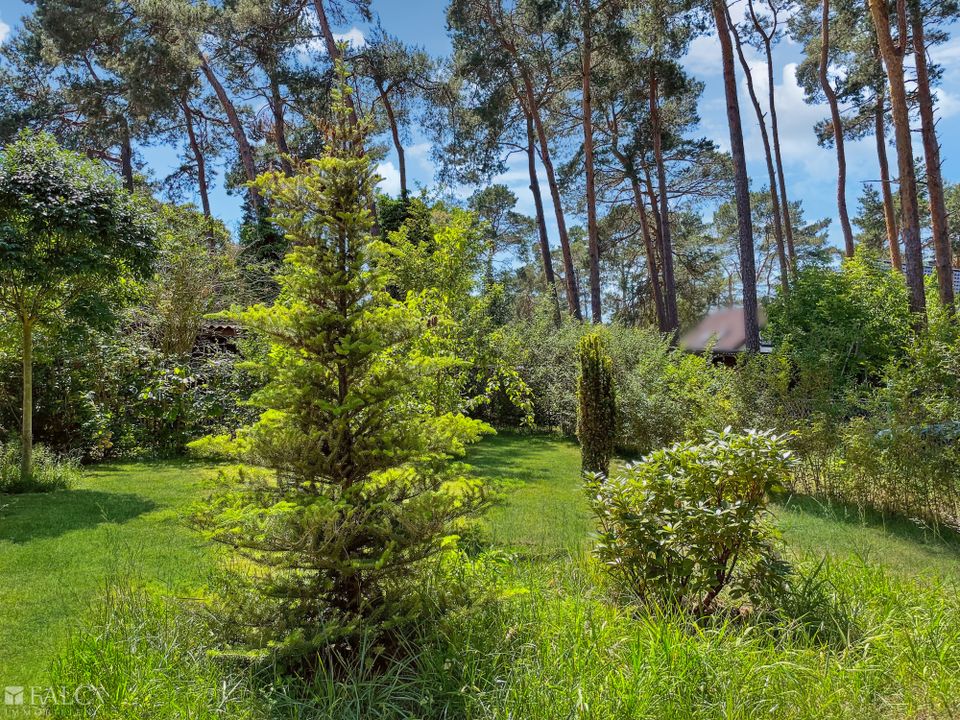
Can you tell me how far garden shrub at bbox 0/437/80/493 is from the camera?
23.3ft

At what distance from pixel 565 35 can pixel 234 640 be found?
17571 mm

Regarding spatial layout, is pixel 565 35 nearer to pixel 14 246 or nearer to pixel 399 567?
pixel 14 246

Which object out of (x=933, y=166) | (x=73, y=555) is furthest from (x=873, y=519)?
(x=933, y=166)

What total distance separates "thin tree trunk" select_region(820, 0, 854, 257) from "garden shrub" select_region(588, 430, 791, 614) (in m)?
17.8

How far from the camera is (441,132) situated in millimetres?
19766

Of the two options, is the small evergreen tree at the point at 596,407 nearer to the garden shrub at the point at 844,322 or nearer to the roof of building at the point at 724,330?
the garden shrub at the point at 844,322

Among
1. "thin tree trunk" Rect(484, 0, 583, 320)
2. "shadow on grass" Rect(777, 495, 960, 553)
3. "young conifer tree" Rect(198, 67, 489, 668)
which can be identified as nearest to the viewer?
"young conifer tree" Rect(198, 67, 489, 668)

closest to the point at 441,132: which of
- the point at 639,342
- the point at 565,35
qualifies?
the point at 565,35

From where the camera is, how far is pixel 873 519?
6254mm

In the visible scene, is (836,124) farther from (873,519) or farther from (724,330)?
(873,519)

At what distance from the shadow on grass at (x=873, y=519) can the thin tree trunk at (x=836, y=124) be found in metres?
14.4

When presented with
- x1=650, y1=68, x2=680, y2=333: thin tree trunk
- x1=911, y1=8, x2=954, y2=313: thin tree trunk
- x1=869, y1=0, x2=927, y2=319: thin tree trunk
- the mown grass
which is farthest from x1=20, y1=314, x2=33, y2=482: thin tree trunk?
x1=650, y1=68, x2=680, y2=333: thin tree trunk

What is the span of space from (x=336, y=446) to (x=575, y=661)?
158cm

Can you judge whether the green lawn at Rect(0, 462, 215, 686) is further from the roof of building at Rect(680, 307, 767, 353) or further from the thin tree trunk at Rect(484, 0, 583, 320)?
the thin tree trunk at Rect(484, 0, 583, 320)
